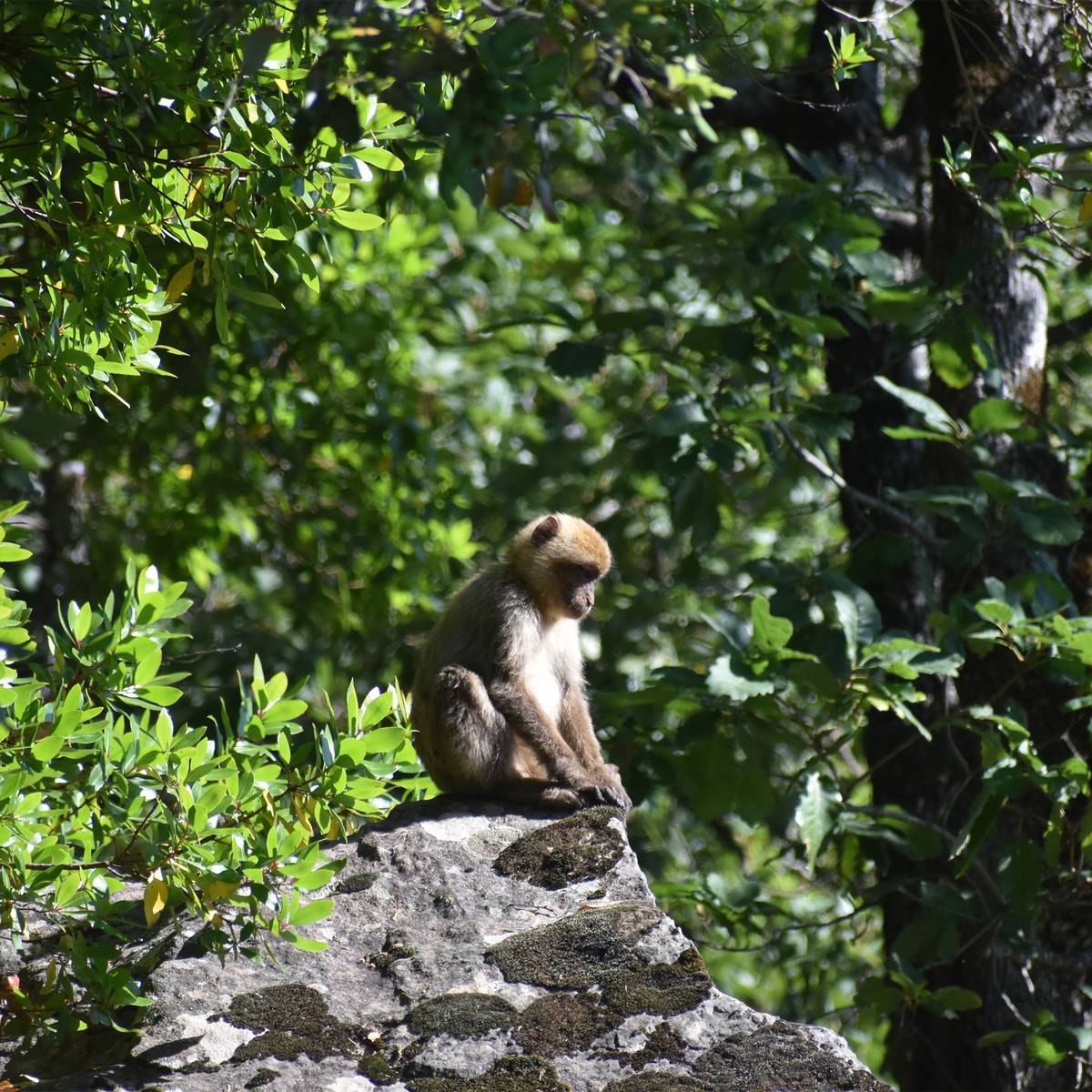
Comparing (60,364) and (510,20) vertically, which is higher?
(510,20)

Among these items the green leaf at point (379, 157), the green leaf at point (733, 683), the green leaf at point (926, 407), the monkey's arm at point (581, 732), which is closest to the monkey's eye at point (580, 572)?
the monkey's arm at point (581, 732)

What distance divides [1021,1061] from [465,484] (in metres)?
4.93

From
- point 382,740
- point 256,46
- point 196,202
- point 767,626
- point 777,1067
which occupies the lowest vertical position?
point 777,1067

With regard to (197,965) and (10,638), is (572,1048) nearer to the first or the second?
(197,965)

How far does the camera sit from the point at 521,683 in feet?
19.3

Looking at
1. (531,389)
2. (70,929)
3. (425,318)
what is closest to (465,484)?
Answer: (425,318)

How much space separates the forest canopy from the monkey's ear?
553mm

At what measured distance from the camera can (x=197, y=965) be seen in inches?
155

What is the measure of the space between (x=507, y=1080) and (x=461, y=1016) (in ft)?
0.98

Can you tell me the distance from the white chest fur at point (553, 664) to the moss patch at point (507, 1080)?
2.55 metres

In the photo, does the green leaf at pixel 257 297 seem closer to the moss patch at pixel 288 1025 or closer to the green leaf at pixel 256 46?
A: the green leaf at pixel 256 46

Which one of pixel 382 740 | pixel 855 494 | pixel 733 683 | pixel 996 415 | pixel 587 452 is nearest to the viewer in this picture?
pixel 382 740

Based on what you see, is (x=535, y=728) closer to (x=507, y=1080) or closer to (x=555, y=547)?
(x=555, y=547)

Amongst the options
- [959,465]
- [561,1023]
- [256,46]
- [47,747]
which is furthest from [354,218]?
[959,465]
